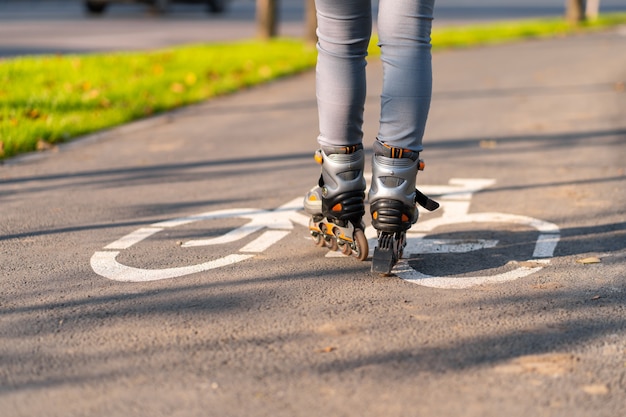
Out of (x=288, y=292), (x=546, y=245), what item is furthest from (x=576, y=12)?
(x=288, y=292)

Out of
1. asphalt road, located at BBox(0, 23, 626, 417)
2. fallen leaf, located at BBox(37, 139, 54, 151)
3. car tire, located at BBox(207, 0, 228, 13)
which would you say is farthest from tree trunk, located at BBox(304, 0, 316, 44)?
car tire, located at BBox(207, 0, 228, 13)

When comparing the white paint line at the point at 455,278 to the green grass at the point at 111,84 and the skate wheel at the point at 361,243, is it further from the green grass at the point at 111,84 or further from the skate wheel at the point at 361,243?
the green grass at the point at 111,84

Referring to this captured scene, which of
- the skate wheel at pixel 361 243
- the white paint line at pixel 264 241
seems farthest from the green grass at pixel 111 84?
the skate wheel at pixel 361 243

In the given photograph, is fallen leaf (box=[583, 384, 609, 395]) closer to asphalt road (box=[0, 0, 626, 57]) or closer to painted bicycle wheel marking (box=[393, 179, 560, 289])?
painted bicycle wheel marking (box=[393, 179, 560, 289])

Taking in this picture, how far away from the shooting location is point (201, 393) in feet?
8.53

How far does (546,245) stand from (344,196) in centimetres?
99

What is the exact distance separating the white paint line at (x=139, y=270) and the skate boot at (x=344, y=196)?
0.39 metres

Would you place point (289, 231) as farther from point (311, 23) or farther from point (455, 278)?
point (311, 23)

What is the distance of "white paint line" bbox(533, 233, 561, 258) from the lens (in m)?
4.07

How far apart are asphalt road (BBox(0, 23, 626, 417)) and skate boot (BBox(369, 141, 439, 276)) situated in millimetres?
107

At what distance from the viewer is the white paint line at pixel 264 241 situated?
4152 mm

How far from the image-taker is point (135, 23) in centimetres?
2238

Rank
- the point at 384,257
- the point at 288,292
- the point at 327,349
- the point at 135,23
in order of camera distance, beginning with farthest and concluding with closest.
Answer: the point at 135,23
the point at 384,257
the point at 288,292
the point at 327,349

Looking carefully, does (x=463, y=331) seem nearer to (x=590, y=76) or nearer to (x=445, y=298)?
(x=445, y=298)
